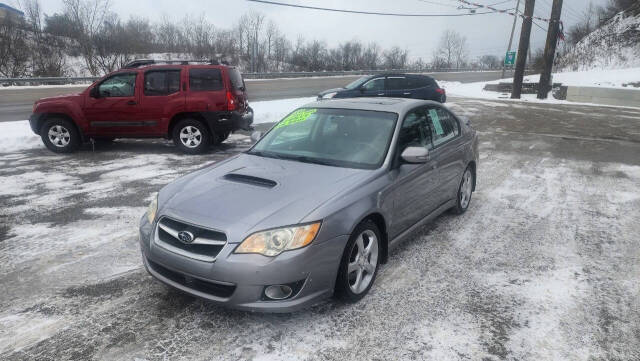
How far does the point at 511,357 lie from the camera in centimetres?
282

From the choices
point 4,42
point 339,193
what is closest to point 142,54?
point 4,42

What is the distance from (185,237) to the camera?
2982 millimetres

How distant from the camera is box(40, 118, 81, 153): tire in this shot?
9250 millimetres

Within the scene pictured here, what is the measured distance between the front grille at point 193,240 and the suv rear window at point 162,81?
6.66 m

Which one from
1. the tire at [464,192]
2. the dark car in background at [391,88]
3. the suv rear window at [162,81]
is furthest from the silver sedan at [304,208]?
the dark car in background at [391,88]

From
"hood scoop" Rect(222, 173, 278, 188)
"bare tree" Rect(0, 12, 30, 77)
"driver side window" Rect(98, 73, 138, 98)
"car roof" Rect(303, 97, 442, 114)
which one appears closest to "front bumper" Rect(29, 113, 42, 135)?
"driver side window" Rect(98, 73, 138, 98)

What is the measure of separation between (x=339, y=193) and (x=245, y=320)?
1.18 meters

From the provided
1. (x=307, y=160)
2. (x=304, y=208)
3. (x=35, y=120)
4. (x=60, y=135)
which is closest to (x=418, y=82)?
(x=60, y=135)

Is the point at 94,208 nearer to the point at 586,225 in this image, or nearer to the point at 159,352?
the point at 159,352

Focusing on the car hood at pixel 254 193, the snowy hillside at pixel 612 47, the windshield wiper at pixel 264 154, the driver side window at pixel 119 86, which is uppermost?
the snowy hillside at pixel 612 47

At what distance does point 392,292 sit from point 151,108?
7322 millimetres

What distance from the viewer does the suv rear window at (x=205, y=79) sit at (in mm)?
9156

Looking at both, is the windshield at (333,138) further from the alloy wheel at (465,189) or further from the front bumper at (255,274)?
the alloy wheel at (465,189)

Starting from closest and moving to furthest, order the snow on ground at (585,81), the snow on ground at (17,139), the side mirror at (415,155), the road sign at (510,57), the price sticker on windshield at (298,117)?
the side mirror at (415,155) → the price sticker on windshield at (298,117) → the snow on ground at (17,139) → the snow on ground at (585,81) → the road sign at (510,57)
